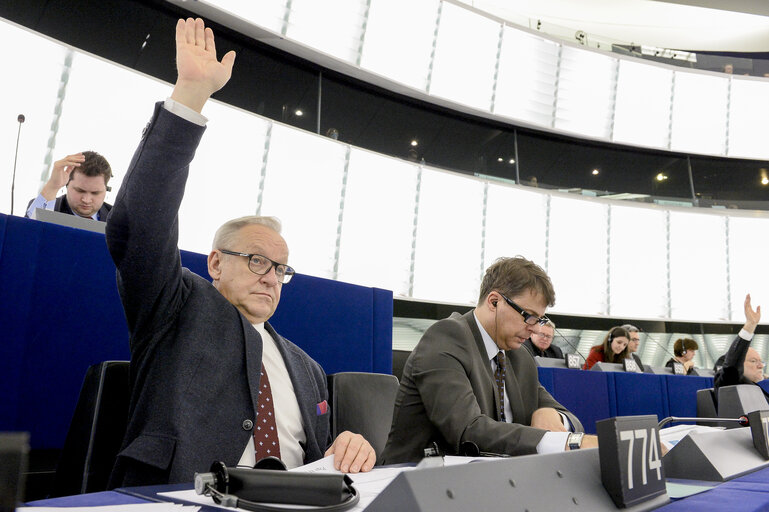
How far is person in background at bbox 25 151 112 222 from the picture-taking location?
302cm

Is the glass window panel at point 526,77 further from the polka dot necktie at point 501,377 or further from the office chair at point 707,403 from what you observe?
the polka dot necktie at point 501,377

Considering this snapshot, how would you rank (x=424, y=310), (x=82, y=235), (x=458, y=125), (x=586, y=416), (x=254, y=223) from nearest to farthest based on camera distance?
(x=254, y=223) → (x=82, y=235) → (x=586, y=416) → (x=424, y=310) → (x=458, y=125)

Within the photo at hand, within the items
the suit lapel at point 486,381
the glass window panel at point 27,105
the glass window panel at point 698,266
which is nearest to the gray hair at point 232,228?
the suit lapel at point 486,381

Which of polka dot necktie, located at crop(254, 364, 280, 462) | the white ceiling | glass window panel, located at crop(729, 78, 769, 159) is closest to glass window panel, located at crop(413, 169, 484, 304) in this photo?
the white ceiling

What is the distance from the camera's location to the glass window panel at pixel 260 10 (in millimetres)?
5841

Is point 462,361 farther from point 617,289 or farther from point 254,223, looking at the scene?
point 617,289

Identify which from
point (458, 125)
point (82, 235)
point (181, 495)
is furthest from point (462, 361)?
point (458, 125)

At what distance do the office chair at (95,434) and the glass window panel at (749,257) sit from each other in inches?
367

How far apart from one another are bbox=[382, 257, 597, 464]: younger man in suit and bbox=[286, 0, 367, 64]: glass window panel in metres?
5.18

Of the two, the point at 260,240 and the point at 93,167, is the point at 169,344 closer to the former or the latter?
the point at 260,240

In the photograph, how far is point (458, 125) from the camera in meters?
7.96

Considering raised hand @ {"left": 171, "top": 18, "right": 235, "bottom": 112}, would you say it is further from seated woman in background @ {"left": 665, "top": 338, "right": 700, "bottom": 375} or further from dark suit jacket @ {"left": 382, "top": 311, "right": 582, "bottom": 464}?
seated woman in background @ {"left": 665, "top": 338, "right": 700, "bottom": 375}

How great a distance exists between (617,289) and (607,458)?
8041 mm

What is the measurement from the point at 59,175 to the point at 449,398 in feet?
8.24
